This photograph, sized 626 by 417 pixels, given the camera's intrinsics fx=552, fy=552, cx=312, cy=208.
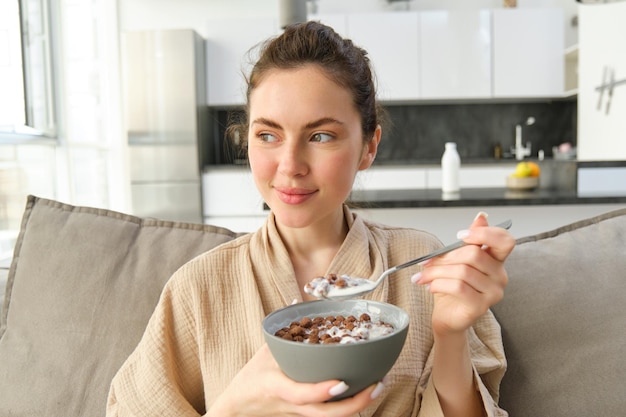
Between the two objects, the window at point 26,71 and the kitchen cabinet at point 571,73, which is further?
the kitchen cabinet at point 571,73

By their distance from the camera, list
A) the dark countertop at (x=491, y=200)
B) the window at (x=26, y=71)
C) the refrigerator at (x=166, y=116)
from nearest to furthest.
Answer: the dark countertop at (x=491, y=200)
the window at (x=26, y=71)
the refrigerator at (x=166, y=116)

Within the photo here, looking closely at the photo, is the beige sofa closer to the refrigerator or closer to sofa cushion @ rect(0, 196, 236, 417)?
sofa cushion @ rect(0, 196, 236, 417)

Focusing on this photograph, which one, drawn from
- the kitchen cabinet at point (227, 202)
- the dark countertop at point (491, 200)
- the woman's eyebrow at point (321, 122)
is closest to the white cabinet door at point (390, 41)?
the kitchen cabinet at point (227, 202)

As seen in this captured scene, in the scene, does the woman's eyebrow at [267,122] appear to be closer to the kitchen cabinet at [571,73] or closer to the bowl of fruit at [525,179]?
the bowl of fruit at [525,179]

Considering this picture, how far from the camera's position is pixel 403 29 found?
4797mm

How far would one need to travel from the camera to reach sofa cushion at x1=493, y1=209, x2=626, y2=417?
106cm

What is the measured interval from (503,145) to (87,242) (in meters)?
4.78

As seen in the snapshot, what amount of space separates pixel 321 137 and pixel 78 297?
2.13 feet

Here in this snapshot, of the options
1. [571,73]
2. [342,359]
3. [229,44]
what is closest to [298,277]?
[342,359]

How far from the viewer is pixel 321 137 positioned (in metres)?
1.00

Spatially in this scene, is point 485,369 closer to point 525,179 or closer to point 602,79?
point 525,179

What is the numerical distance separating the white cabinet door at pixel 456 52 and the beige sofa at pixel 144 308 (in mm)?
3807

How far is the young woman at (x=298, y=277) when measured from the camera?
38.4 inches

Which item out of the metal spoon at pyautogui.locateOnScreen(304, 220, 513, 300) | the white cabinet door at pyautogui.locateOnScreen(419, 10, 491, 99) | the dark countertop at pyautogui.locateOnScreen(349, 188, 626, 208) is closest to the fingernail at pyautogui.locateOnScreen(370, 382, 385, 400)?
the metal spoon at pyautogui.locateOnScreen(304, 220, 513, 300)
